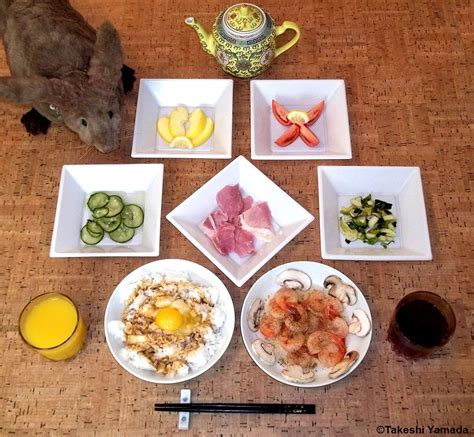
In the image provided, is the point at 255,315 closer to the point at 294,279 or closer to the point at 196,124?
the point at 294,279

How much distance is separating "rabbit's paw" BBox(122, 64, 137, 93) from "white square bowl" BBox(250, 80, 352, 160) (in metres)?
0.46

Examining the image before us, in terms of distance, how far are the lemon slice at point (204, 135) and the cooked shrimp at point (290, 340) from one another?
29.5 inches

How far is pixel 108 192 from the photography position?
1773 mm

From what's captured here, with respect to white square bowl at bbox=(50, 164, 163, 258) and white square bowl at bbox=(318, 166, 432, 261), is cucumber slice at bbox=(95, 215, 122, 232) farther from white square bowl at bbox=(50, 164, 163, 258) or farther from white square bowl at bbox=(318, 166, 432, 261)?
white square bowl at bbox=(318, 166, 432, 261)

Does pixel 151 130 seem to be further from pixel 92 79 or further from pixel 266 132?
pixel 266 132

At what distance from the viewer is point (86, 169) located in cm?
174

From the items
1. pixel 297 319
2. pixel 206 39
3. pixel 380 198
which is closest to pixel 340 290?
pixel 297 319

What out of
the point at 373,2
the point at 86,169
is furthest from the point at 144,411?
the point at 373,2

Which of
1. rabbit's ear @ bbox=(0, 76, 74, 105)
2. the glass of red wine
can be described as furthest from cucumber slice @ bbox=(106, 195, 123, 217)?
the glass of red wine

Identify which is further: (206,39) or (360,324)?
(206,39)

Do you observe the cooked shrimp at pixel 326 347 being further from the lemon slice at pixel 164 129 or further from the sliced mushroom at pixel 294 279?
the lemon slice at pixel 164 129

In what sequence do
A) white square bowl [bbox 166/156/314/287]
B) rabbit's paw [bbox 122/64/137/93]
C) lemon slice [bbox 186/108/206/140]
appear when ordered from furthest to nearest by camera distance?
rabbit's paw [bbox 122/64/137/93] < lemon slice [bbox 186/108/206/140] < white square bowl [bbox 166/156/314/287]

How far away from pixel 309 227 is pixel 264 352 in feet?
1.51

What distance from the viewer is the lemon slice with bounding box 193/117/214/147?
182 centimetres
